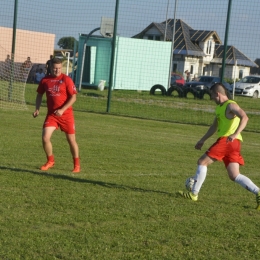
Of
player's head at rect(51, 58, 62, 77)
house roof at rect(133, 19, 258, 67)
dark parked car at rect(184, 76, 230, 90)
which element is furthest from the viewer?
dark parked car at rect(184, 76, 230, 90)

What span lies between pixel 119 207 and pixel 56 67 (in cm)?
309

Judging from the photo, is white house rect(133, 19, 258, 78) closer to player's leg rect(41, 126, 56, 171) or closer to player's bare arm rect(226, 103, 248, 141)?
player's leg rect(41, 126, 56, 171)

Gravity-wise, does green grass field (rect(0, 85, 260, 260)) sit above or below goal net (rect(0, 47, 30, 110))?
below

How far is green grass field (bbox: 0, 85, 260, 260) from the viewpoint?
5855mm

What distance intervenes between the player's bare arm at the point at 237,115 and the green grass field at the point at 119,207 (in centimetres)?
94

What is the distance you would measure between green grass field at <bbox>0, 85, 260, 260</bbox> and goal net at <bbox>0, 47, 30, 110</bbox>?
7941 mm

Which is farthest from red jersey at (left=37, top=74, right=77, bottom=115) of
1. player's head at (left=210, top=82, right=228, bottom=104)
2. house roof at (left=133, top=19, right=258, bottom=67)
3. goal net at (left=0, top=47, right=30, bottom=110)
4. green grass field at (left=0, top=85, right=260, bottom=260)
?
goal net at (left=0, top=47, right=30, bottom=110)

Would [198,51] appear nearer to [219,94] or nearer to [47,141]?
[47,141]

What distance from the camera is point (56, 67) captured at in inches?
383

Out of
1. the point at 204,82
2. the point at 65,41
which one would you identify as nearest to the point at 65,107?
the point at 65,41

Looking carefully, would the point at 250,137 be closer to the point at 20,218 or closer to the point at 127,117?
the point at 127,117

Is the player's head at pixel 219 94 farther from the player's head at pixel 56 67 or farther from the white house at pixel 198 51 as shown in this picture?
the white house at pixel 198 51

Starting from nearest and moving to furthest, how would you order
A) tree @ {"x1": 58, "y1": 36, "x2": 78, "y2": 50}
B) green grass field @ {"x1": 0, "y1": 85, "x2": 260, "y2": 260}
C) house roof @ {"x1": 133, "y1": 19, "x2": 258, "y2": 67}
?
green grass field @ {"x1": 0, "y1": 85, "x2": 260, "y2": 260} < house roof @ {"x1": 133, "y1": 19, "x2": 258, "y2": 67} < tree @ {"x1": 58, "y1": 36, "x2": 78, "y2": 50}

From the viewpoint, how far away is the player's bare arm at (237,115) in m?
7.74
